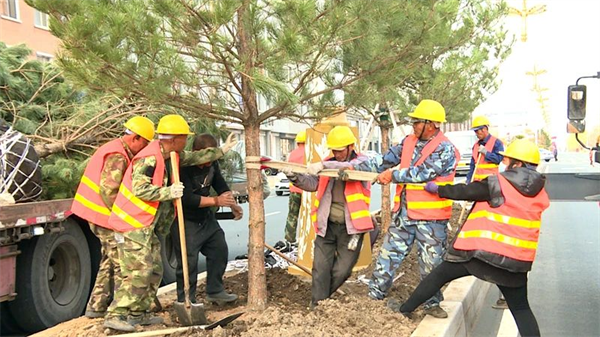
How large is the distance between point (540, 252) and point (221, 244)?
20.8ft

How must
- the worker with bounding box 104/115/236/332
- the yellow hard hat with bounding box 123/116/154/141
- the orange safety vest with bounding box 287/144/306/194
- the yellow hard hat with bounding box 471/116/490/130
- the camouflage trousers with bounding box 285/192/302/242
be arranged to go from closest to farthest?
the worker with bounding box 104/115/236/332, the yellow hard hat with bounding box 123/116/154/141, the yellow hard hat with bounding box 471/116/490/130, the orange safety vest with bounding box 287/144/306/194, the camouflage trousers with bounding box 285/192/302/242

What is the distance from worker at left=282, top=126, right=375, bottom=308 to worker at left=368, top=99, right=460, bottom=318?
26 centimetres

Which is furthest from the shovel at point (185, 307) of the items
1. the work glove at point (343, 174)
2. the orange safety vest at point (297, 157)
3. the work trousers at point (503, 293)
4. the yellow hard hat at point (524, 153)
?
the orange safety vest at point (297, 157)

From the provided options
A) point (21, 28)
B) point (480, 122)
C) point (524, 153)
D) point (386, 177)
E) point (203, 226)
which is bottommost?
point (203, 226)

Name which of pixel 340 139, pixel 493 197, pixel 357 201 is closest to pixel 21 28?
pixel 340 139

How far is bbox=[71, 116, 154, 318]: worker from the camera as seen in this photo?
15.0 feet

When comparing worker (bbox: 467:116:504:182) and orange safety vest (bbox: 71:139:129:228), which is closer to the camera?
orange safety vest (bbox: 71:139:129:228)

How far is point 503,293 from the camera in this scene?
4406mm

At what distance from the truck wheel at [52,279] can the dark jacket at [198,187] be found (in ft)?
4.23

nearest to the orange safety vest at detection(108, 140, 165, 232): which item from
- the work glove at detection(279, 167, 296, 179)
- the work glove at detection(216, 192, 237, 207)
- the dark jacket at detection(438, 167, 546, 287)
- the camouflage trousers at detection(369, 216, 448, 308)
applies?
the work glove at detection(216, 192, 237, 207)

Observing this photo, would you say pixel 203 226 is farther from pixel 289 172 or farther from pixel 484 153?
pixel 484 153

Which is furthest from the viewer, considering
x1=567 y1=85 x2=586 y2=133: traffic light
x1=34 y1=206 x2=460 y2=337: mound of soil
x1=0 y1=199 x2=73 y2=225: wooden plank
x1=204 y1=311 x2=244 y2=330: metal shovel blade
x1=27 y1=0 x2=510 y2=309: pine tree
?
x1=567 y1=85 x2=586 y2=133: traffic light

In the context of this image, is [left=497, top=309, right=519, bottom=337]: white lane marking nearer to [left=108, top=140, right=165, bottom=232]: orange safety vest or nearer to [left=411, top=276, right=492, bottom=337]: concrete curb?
[left=411, top=276, right=492, bottom=337]: concrete curb

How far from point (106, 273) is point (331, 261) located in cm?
182
